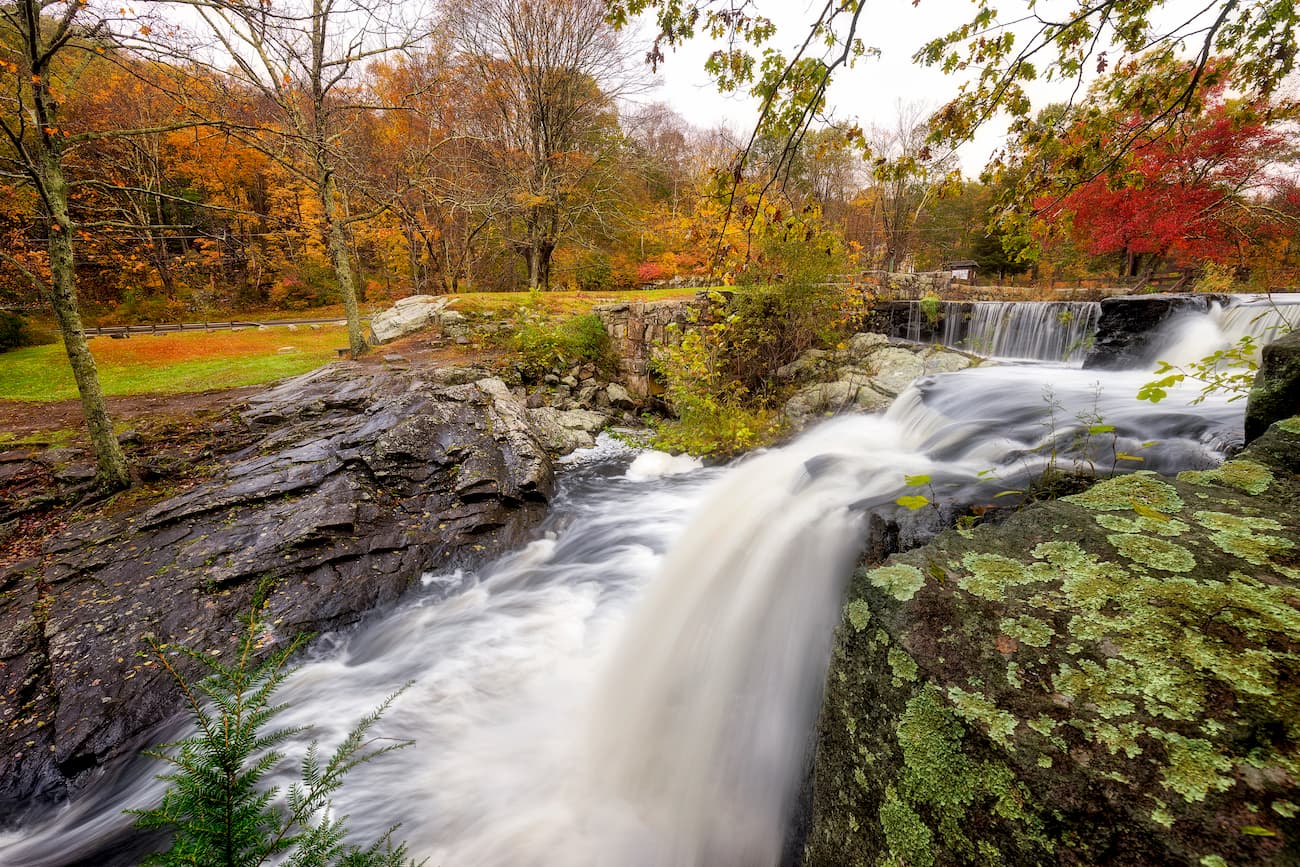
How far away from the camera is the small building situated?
30016 millimetres

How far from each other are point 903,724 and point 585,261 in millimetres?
23149

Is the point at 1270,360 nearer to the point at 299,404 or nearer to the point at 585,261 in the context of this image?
the point at 299,404

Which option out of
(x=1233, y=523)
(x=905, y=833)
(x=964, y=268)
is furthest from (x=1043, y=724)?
(x=964, y=268)

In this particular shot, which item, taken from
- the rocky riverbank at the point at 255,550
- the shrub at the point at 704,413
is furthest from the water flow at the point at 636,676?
the shrub at the point at 704,413

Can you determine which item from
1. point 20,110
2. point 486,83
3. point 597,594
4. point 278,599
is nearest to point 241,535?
point 278,599

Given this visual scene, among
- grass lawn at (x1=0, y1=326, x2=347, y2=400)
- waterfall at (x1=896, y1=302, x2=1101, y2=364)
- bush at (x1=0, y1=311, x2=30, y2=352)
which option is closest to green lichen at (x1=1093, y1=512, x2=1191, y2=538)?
waterfall at (x1=896, y1=302, x2=1101, y2=364)

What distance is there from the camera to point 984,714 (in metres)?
1.31

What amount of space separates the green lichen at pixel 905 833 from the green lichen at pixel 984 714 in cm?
33

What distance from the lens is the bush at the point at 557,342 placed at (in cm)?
1055

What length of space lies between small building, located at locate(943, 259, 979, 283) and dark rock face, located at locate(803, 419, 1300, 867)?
34.4m

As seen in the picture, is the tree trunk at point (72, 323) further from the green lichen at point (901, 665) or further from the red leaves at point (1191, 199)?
the red leaves at point (1191, 199)

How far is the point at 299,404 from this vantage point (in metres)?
7.70

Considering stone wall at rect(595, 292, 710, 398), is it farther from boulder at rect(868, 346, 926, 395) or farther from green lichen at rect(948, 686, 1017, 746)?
green lichen at rect(948, 686, 1017, 746)

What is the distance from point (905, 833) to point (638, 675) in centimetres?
241
